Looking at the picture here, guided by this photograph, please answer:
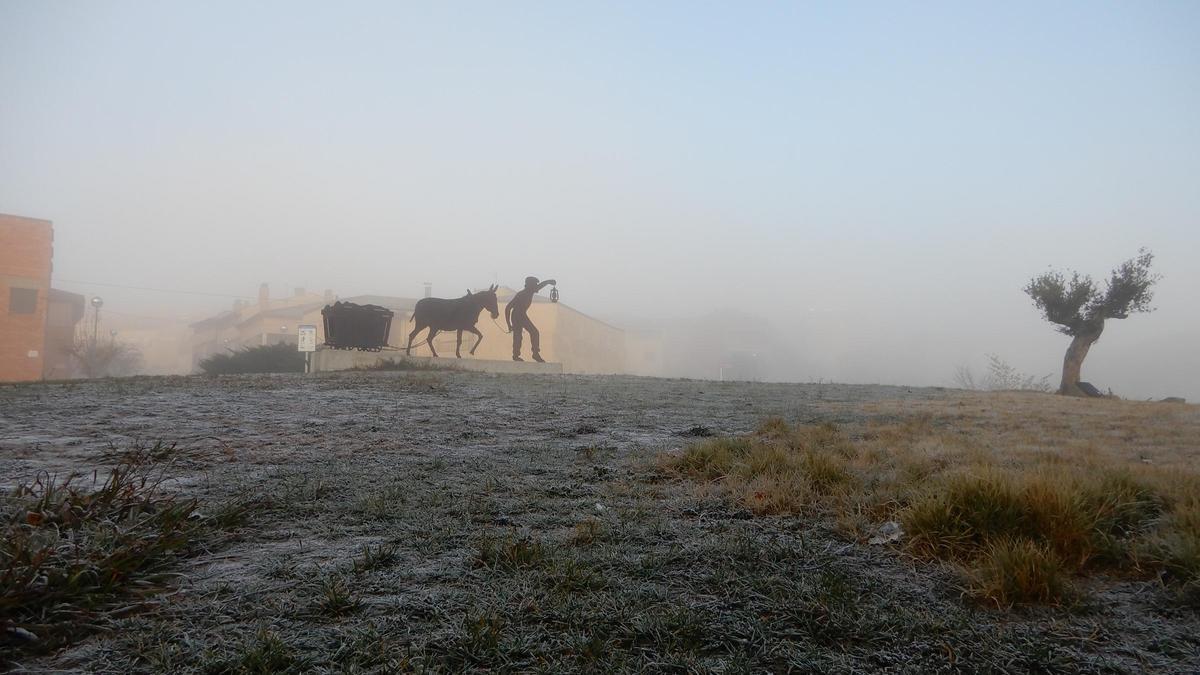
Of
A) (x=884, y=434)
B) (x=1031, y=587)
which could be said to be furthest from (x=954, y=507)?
(x=884, y=434)

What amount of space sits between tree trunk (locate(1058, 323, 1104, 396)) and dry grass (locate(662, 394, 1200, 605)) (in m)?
13.5

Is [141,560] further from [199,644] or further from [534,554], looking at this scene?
[534,554]

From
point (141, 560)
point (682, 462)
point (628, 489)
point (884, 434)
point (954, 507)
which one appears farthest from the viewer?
point (884, 434)

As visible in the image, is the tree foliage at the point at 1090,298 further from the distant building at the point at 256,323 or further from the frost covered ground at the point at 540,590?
the distant building at the point at 256,323

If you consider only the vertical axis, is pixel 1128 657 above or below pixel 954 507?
below

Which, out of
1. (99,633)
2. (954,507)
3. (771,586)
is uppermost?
(954,507)

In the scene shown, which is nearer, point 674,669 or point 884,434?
point 674,669

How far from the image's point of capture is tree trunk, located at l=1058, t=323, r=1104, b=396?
15625mm

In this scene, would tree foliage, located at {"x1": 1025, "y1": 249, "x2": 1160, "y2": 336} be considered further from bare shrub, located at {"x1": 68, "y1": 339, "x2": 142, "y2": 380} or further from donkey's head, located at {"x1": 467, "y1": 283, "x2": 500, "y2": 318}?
bare shrub, located at {"x1": 68, "y1": 339, "x2": 142, "y2": 380}

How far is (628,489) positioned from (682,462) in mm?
524

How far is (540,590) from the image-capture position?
1.86m

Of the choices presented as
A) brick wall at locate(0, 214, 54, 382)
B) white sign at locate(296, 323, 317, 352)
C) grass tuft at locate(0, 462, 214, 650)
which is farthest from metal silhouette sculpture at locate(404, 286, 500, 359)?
brick wall at locate(0, 214, 54, 382)

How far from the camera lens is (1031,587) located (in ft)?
6.01

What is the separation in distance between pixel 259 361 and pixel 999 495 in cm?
1963
